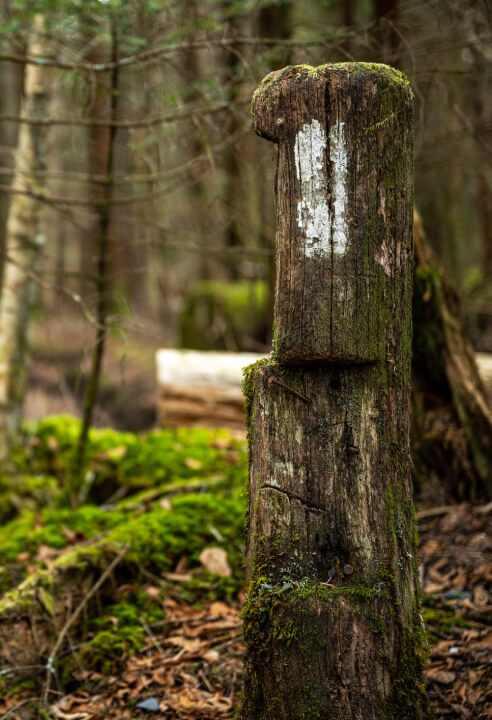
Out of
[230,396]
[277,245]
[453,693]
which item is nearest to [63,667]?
[453,693]

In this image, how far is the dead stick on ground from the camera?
289 cm

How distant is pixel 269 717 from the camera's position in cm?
211

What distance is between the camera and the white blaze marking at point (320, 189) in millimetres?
2094

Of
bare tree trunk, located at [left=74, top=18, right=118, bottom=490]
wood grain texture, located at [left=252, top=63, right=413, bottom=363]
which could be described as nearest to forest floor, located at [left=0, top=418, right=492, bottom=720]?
bare tree trunk, located at [left=74, top=18, right=118, bottom=490]

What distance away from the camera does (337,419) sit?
2.18 meters

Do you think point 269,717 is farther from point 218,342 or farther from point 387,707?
point 218,342

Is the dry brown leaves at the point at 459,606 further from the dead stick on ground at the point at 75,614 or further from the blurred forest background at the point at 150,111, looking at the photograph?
the blurred forest background at the point at 150,111

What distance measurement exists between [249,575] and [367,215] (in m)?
1.54

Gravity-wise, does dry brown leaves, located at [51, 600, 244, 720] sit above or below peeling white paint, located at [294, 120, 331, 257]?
below

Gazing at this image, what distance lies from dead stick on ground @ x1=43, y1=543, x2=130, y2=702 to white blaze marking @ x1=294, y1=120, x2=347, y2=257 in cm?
244

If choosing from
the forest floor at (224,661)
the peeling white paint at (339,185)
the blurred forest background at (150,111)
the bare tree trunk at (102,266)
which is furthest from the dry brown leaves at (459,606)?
the bare tree trunk at (102,266)

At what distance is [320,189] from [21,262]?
12.4ft

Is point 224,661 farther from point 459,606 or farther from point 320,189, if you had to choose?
point 320,189

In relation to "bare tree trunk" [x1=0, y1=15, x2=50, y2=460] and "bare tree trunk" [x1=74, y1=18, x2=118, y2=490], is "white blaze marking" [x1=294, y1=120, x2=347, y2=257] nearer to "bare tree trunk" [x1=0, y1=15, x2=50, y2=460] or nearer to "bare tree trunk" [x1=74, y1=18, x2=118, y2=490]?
"bare tree trunk" [x1=74, y1=18, x2=118, y2=490]
